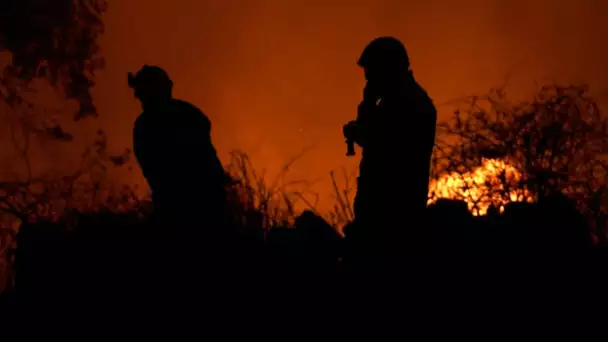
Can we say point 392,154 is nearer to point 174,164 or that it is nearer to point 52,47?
point 174,164

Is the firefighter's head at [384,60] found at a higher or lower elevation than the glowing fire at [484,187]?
lower

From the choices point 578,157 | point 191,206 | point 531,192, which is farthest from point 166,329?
point 578,157

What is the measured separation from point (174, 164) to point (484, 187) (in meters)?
4.33

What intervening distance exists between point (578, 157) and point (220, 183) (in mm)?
4984

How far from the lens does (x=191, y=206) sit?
19.7 ft

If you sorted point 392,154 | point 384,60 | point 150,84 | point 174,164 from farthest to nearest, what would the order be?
point 174,164
point 150,84
point 392,154
point 384,60

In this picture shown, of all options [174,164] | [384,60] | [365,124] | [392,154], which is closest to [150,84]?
[174,164]

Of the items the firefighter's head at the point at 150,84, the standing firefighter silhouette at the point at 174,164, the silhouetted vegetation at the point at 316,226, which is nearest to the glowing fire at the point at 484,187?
the silhouetted vegetation at the point at 316,226

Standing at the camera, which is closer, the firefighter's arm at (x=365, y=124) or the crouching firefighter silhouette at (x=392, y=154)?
the crouching firefighter silhouette at (x=392, y=154)

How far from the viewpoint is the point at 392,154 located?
5.29 m

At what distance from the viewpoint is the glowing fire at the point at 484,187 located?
27.0ft

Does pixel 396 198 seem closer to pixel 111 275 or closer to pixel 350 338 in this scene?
pixel 350 338

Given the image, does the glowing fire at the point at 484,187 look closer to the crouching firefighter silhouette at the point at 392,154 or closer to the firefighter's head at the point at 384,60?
the crouching firefighter silhouette at the point at 392,154

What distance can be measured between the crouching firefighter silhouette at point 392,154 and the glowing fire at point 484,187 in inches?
117
